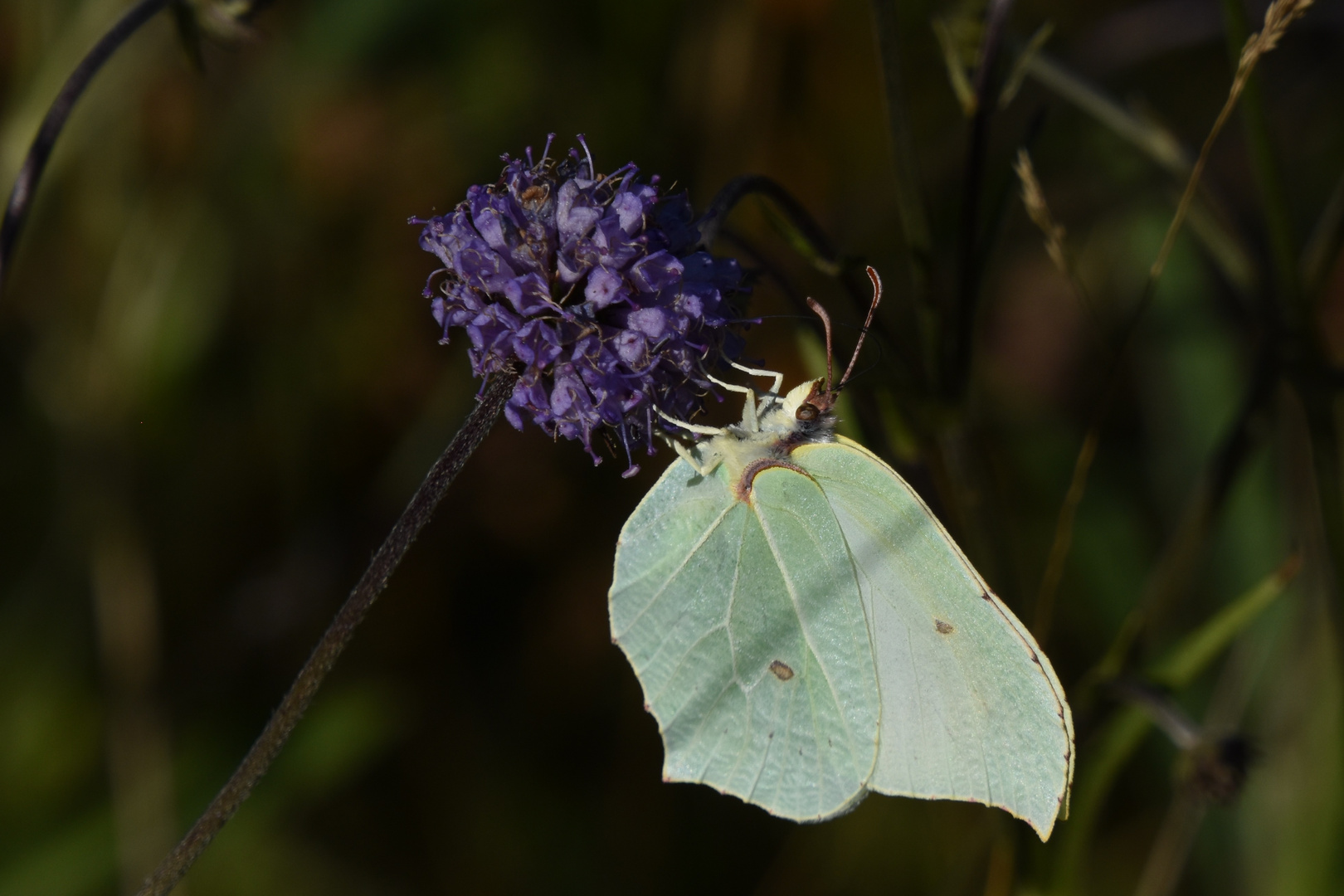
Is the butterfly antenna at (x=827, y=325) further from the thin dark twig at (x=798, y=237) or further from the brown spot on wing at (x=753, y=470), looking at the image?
the brown spot on wing at (x=753, y=470)

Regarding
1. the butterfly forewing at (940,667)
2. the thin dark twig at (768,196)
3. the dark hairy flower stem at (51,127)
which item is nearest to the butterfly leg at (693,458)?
the butterfly forewing at (940,667)

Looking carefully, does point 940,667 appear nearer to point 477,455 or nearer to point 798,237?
point 798,237

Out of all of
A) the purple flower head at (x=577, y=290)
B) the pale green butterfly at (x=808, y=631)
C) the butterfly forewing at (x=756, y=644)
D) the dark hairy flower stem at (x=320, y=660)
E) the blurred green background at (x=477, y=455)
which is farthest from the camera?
the blurred green background at (x=477, y=455)

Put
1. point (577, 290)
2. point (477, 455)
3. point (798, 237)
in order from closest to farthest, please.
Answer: point (577, 290)
point (798, 237)
point (477, 455)

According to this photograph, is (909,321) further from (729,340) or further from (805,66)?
(729,340)

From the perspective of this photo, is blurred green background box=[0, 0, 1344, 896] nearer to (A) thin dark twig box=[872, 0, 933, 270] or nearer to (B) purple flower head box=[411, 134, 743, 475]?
(A) thin dark twig box=[872, 0, 933, 270]

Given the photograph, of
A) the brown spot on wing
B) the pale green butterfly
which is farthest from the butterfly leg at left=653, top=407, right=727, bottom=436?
the brown spot on wing

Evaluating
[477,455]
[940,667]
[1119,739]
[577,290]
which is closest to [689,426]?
[577,290]

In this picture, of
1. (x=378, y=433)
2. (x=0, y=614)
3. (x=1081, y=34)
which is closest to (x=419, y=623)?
(x=378, y=433)
